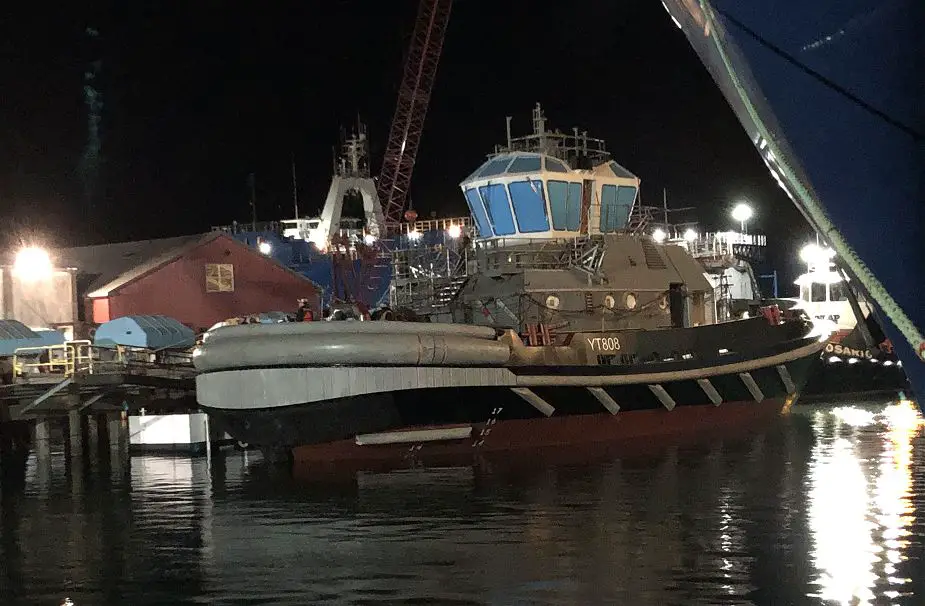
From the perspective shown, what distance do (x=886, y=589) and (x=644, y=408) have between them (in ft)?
44.3

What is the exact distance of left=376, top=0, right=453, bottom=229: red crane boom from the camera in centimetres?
6475

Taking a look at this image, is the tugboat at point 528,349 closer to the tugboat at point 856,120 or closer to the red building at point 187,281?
the tugboat at point 856,120

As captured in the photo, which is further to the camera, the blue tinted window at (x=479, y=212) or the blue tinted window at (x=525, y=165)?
the blue tinted window at (x=479, y=212)

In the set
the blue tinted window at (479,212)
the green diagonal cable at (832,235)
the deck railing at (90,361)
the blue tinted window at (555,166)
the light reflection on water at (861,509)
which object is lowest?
the light reflection on water at (861,509)

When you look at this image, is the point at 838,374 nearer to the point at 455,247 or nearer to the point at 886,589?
the point at 455,247

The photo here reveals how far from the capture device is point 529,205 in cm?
2669

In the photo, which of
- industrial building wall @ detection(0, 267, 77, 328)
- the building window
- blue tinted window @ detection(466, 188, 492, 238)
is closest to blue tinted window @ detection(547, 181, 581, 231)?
blue tinted window @ detection(466, 188, 492, 238)

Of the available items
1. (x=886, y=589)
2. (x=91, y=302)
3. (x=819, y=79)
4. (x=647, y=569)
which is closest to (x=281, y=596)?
(x=647, y=569)

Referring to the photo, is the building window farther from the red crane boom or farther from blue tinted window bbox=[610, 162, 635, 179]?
the red crane boom

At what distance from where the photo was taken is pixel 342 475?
64.2 feet

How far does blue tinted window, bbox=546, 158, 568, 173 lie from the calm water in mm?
7969

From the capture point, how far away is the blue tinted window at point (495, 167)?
27.2 meters

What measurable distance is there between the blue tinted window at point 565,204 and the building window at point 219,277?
18.0 m

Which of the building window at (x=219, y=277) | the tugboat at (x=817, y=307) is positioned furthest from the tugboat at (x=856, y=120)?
the building window at (x=219, y=277)
